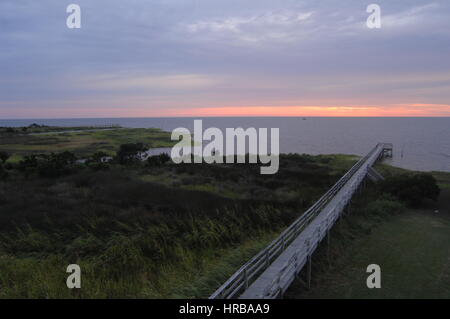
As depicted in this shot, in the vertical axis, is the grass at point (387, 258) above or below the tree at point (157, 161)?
below

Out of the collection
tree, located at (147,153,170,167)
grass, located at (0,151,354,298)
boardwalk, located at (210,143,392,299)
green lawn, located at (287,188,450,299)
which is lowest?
green lawn, located at (287,188,450,299)

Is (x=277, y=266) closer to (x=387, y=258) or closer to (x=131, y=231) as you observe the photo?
(x=387, y=258)

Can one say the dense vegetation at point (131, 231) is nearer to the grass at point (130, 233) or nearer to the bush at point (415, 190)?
the grass at point (130, 233)

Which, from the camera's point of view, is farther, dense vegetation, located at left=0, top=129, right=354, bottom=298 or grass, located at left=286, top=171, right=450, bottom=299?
grass, located at left=286, top=171, right=450, bottom=299

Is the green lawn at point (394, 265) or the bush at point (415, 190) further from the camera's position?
the bush at point (415, 190)

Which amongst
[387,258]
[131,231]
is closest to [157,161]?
[131,231]

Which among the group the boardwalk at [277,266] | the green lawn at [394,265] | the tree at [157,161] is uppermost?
the tree at [157,161]

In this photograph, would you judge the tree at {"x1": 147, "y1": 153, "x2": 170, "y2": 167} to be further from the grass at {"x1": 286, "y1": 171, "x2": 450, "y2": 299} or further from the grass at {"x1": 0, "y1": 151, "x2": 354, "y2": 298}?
the grass at {"x1": 286, "y1": 171, "x2": 450, "y2": 299}

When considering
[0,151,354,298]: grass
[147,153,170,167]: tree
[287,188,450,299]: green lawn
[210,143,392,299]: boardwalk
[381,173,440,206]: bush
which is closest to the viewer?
[210,143,392,299]: boardwalk

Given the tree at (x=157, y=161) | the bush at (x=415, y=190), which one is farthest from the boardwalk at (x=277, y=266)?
the tree at (x=157, y=161)

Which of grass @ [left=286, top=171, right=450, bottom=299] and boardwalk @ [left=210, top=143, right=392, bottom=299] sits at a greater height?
boardwalk @ [left=210, top=143, right=392, bottom=299]

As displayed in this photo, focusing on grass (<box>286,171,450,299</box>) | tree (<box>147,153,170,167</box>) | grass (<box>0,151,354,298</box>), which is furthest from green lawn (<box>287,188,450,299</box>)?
tree (<box>147,153,170,167</box>)
